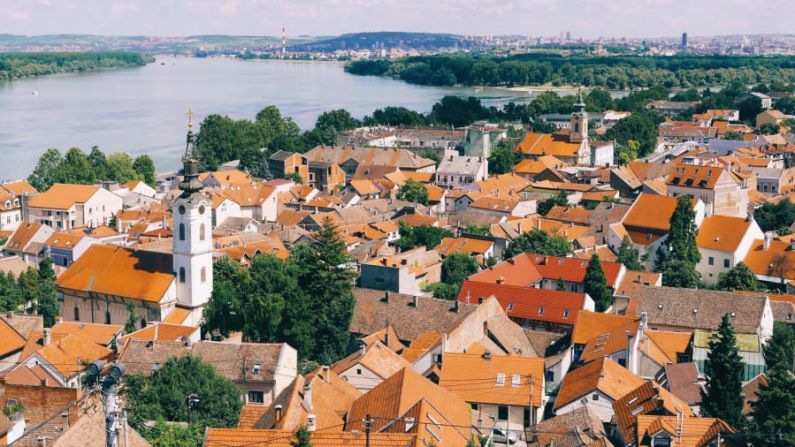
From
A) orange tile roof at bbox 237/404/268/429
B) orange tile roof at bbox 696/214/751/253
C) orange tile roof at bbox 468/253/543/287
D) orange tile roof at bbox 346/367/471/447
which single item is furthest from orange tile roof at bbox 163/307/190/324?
orange tile roof at bbox 696/214/751/253

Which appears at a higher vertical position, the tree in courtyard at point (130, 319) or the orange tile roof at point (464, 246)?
the orange tile roof at point (464, 246)

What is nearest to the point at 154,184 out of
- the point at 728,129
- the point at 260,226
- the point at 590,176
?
the point at 260,226

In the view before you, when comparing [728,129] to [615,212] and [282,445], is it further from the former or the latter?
[282,445]

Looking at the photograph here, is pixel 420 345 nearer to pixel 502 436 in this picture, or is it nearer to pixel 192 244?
pixel 502 436

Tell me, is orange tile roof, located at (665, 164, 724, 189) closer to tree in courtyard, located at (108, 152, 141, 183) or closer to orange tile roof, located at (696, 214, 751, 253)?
orange tile roof, located at (696, 214, 751, 253)

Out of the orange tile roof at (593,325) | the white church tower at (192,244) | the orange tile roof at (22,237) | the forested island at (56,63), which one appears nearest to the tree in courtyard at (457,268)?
the orange tile roof at (593,325)

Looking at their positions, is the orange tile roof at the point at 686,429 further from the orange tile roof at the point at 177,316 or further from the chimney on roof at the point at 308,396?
the orange tile roof at the point at 177,316
